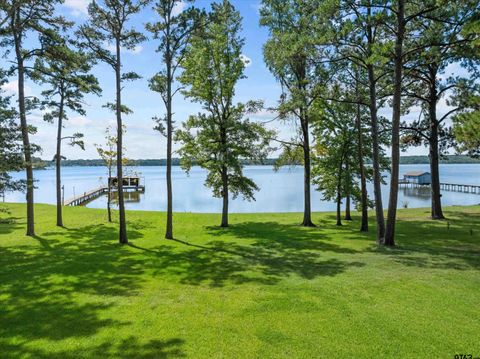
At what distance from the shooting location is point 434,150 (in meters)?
21.9

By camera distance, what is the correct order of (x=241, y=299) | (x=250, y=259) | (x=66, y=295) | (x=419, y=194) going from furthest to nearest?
(x=419, y=194) → (x=250, y=259) → (x=66, y=295) → (x=241, y=299)

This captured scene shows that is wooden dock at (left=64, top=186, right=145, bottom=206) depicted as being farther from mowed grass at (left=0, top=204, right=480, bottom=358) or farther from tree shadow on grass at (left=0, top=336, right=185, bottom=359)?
tree shadow on grass at (left=0, top=336, right=185, bottom=359)

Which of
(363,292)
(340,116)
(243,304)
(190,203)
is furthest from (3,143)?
(190,203)

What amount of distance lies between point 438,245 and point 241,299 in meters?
9.52

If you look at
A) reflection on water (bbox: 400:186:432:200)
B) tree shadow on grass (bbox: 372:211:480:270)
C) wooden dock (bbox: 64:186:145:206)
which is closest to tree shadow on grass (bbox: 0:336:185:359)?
tree shadow on grass (bbox: 372:211:480:270)

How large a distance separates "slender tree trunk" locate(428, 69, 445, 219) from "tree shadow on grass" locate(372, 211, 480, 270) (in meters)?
1.66

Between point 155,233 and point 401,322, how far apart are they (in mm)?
13855

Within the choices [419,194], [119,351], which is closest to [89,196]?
[119,351]

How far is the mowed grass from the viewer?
17.7ft

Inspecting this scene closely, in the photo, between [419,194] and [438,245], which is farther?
[419,194]

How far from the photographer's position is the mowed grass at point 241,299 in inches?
212

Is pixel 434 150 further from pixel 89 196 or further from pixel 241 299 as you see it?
pixel 89 196

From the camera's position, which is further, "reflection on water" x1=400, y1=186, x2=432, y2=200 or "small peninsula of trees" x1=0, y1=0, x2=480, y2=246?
"reflection on water" x1=400, y1=186, x2=432, y2=200

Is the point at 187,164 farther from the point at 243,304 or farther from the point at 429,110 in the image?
the point at 429,110
